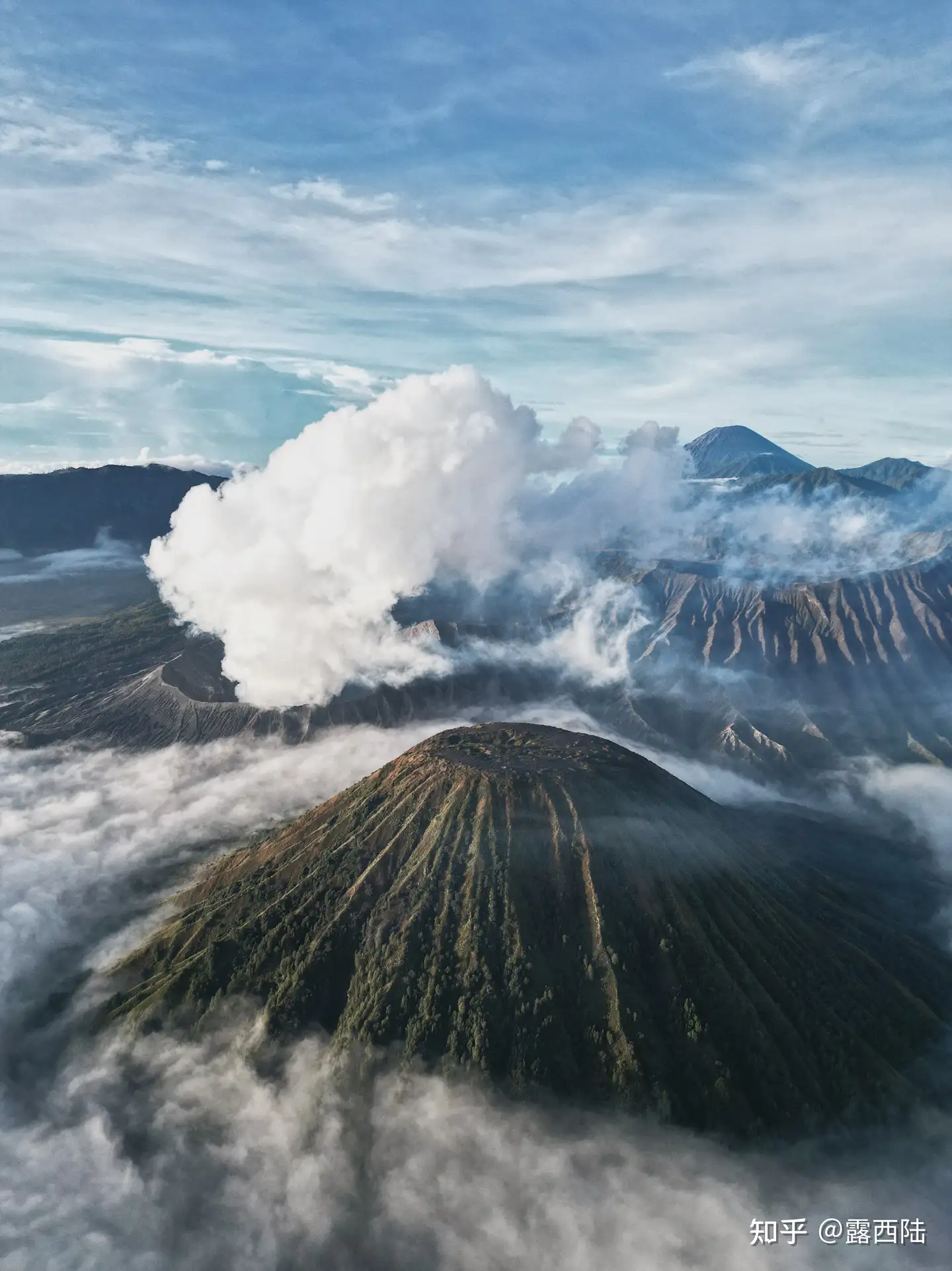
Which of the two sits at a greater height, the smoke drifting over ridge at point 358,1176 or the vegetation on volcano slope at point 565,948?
the vegetation on volcano slope at point 565,948

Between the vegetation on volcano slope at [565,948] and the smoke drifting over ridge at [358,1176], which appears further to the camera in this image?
the vegetation on volcano slope at [565,948]

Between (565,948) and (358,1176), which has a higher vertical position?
(565,948)

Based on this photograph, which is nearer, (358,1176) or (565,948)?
(358,1176)

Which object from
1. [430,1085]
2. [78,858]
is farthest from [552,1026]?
[78,858]
